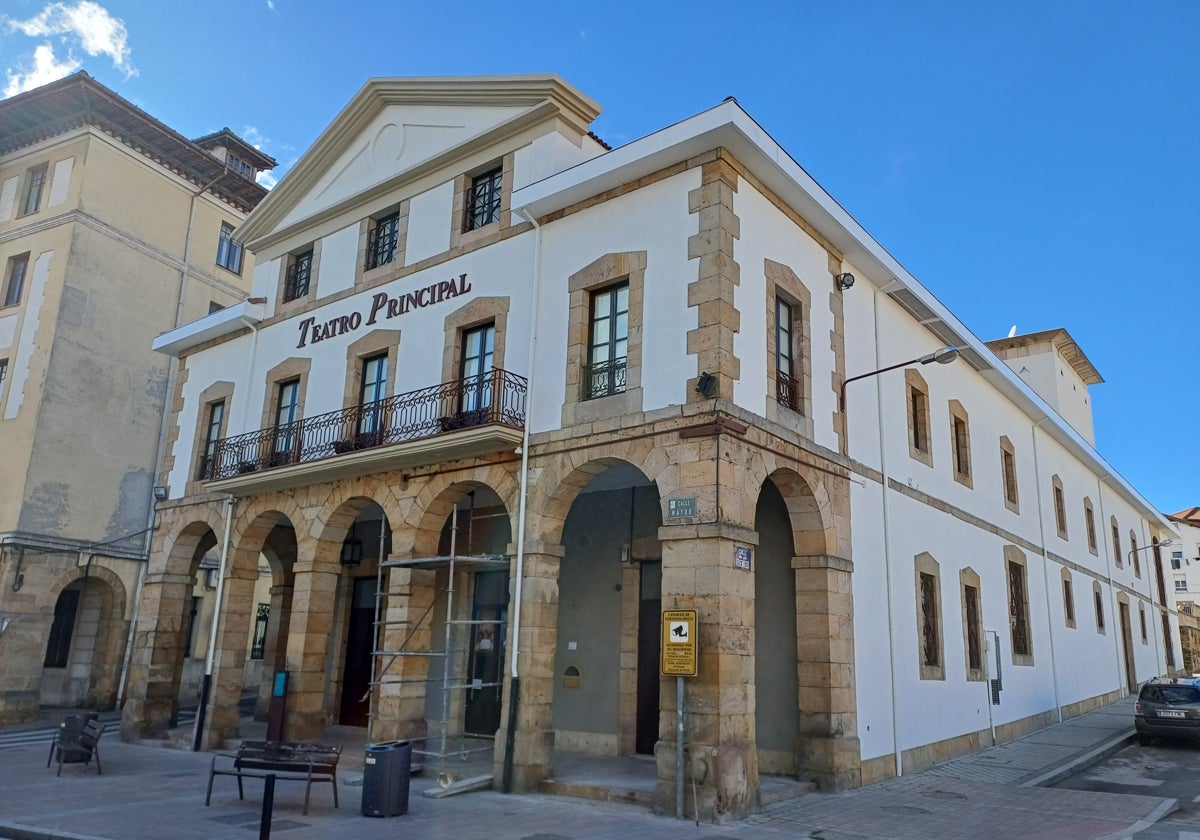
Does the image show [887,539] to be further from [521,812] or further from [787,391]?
[521,812]

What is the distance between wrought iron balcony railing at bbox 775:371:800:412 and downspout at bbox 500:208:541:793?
3138 mm

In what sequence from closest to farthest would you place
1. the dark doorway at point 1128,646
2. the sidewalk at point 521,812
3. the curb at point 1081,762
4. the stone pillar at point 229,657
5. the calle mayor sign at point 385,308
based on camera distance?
the sidewalk at point 521,812 < the curb at point 1081,762 < the calle mayor sign at point 385,308 < the stone pillar at point 229,657 < the dark doorway at point 1128,646

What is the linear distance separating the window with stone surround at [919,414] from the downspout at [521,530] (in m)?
6.65

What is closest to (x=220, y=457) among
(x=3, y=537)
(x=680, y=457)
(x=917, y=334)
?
(x=3, y=537)

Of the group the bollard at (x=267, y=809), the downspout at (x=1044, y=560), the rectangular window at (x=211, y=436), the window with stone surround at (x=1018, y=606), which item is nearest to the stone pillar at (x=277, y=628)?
the rectangular window at (x=211, y=436)

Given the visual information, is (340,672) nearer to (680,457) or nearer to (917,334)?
(680,457)

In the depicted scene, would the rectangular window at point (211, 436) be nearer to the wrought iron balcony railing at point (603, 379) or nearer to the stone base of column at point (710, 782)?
the wrought iron balcony railing at point (603, 379)

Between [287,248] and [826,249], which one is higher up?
[287,248]

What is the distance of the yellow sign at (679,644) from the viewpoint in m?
8.93

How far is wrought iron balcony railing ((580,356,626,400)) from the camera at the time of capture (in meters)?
10.7

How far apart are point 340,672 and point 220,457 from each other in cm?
488

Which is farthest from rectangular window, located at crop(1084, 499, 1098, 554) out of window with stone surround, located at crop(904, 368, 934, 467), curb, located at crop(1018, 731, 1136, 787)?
window with stone surround, located at crop(904, 368, 934, 467)

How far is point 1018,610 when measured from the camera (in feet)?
59.2

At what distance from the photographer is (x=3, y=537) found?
18453 mm
